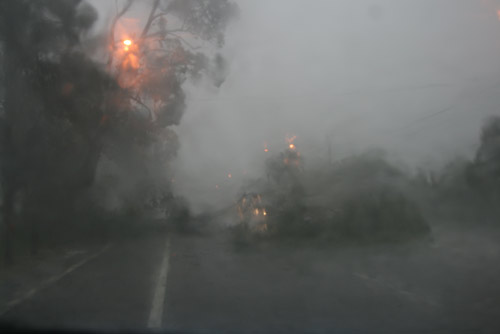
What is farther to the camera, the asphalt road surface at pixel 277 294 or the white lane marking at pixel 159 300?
the white lane marking at pixel 159 300

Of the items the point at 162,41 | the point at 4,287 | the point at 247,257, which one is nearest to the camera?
the point at 4,287

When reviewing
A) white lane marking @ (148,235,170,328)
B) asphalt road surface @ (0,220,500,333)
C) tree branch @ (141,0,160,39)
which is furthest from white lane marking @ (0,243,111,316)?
tree branch @ (141,0,160,39)

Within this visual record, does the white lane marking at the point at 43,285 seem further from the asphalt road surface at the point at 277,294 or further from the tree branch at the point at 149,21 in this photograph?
the tree branch at the point at 149,21

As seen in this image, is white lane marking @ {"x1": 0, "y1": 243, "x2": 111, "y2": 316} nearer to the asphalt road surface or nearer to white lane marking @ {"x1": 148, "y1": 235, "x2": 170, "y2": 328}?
the asphalt road surface

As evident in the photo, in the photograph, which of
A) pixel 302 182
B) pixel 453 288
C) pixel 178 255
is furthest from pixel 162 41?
pixel 453 288

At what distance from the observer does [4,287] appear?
9.32 meters

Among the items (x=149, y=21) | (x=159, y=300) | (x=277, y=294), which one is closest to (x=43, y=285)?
(x=159, y=300)

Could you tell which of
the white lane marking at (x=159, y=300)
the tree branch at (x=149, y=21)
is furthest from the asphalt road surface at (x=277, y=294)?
the tree branch at (x=149, y=21)

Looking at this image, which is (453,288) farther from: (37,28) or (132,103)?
(132,103)

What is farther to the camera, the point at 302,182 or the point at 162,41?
the point at 162,41

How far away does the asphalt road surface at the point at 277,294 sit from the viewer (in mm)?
6289

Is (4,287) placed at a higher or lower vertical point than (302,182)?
lower

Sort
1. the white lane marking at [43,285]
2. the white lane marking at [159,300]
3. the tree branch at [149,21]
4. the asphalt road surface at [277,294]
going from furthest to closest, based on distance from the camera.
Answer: the tree branch at [149,21] < the white lane marking at [43,285] < the white lane marking at [159,300] < the asphalt road surface at [277,294]

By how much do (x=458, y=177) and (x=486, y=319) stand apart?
927 centimetres
